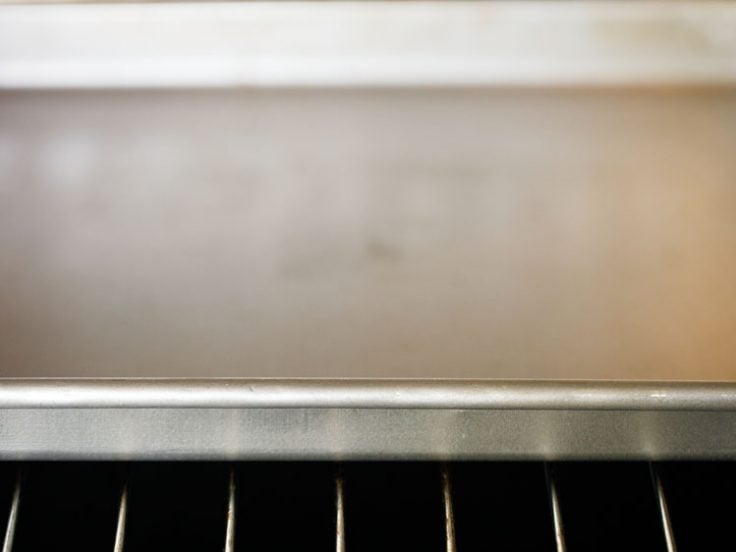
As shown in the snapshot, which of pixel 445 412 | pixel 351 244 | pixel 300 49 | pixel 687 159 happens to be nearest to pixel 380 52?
pixel 300 49

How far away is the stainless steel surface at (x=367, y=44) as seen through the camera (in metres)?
0.96

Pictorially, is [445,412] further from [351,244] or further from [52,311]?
[52,311]

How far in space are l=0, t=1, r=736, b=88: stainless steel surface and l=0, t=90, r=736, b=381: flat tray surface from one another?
25 millimetres

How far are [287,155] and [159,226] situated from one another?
0.57 ft

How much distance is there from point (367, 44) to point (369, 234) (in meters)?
0.24
